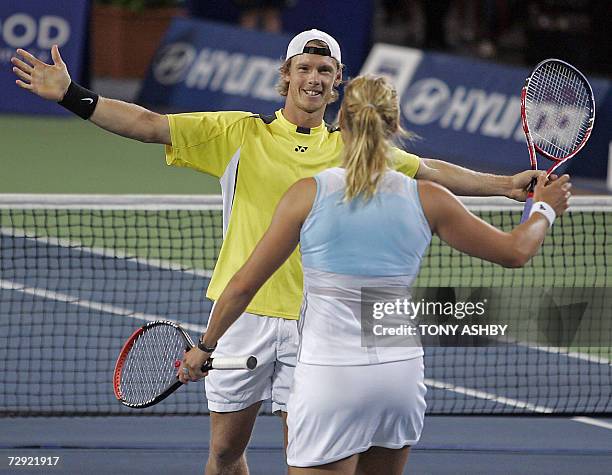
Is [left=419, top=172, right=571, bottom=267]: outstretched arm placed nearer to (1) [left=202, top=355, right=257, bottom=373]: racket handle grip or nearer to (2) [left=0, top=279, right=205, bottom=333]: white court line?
(1) [left=202, top=355, right=257, bottom=373]: racket handle grip

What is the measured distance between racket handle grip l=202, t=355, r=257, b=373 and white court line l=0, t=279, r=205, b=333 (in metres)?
4.11

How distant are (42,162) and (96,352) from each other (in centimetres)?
689

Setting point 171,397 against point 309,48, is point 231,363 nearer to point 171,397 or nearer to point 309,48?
point 309,48

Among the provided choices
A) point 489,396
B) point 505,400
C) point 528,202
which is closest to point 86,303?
point 489,396

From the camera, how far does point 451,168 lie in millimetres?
5242

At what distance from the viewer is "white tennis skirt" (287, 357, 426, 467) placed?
Result: 392 centimetres

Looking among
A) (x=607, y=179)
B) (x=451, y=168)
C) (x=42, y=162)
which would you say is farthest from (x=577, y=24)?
(x=451, y=168)

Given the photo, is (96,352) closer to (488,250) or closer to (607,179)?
(488,250)

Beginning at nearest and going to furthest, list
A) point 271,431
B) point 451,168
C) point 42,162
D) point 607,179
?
point 451,168
point 271,431
point 607,179
point 42,162

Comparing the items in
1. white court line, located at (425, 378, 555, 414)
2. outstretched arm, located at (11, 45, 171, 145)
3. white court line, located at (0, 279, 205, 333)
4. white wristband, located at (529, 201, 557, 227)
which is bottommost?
white court line, located at (0, 279, 205, 333)

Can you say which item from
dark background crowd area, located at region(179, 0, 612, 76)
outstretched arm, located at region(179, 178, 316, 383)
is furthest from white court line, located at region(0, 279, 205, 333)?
dark background crowd area, located at region(179, 0, 612, 76)

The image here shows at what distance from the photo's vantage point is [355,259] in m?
3.89

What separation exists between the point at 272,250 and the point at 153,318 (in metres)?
4.70

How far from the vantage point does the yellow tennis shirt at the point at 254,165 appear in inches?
190
